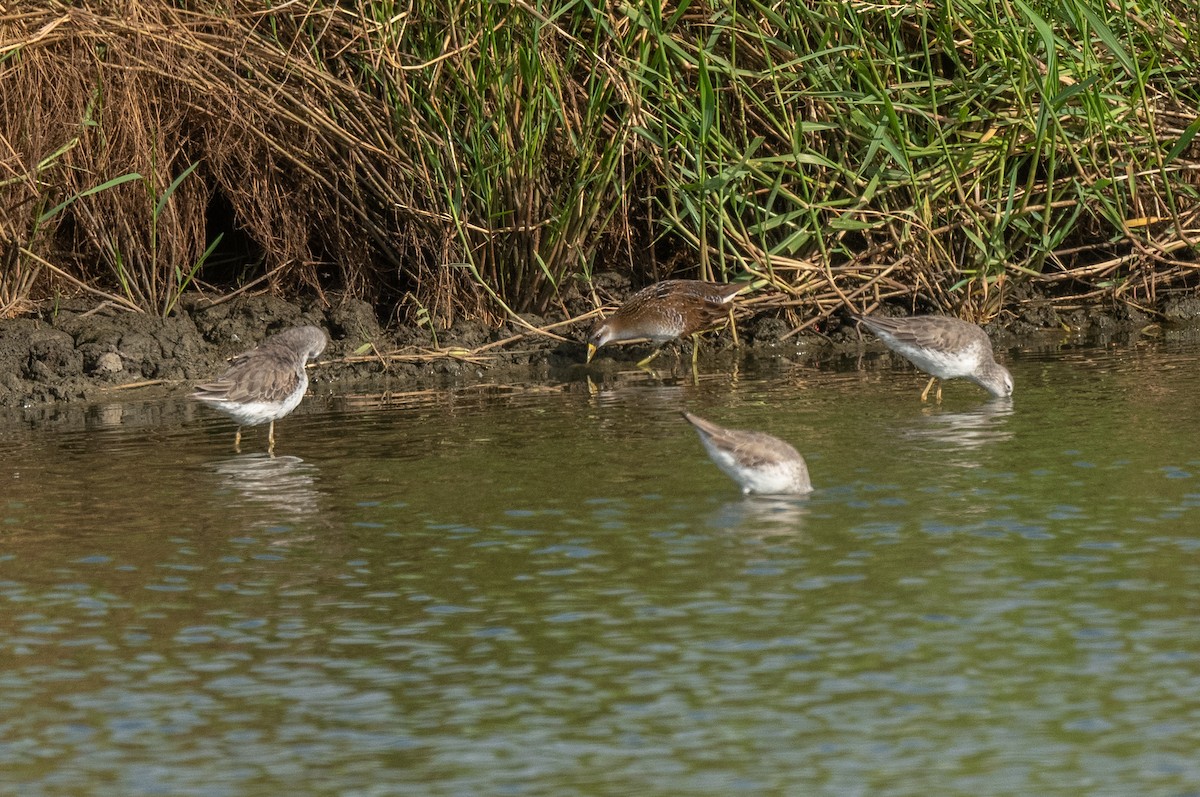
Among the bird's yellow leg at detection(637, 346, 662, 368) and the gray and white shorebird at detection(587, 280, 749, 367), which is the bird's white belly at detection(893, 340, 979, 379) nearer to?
the gray and white shorebird at detection(587, 280, 749, 367)

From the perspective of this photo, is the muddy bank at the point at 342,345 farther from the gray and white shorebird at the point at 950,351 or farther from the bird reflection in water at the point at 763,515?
the bird reflection in water at the point at 763,515

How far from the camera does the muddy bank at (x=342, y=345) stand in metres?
13.8

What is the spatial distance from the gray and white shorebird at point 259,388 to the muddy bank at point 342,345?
93.4 inches

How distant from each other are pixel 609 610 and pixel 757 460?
201cm

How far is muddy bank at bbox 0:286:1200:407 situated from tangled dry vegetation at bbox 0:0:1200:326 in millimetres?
295

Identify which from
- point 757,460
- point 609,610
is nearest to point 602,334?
point 757,460

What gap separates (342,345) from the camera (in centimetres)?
1475

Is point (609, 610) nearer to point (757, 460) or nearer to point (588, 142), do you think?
point (757, 460)

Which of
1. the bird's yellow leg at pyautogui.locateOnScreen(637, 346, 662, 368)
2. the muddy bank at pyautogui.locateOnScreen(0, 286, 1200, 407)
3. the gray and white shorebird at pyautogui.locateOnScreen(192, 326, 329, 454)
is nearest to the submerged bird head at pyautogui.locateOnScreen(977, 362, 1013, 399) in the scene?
the muddy bank at pyautogui.locateOnScreen(0, 286, 1200, 407)

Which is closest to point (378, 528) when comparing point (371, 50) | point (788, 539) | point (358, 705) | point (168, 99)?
point (788, 539)

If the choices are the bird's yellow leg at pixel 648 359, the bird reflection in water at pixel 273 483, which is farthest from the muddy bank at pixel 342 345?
the bird reflection in water at pixel 273 483

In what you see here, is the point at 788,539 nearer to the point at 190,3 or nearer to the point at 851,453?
the point at 851,453

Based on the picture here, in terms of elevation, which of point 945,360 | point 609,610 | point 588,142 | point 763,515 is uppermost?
point 588,142

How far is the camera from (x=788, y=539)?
8133mm
